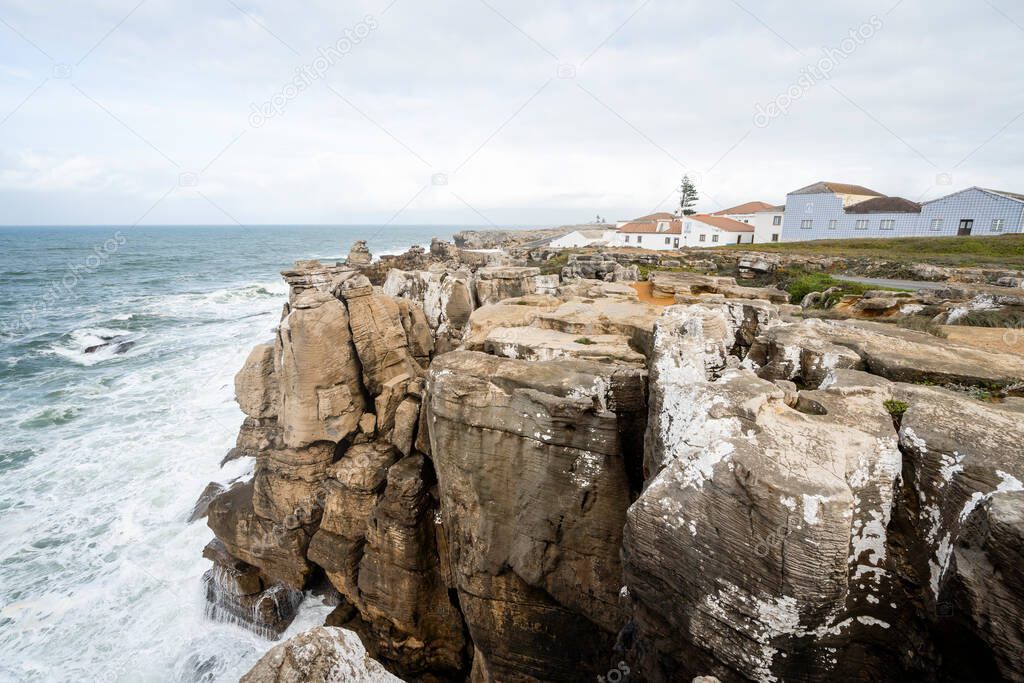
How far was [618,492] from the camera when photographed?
684 cm

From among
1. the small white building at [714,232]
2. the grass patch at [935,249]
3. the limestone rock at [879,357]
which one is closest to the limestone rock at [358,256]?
the limestone rock at [879,357]

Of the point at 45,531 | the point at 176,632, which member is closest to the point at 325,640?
the point at 176,632

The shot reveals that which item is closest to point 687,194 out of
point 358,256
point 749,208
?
point 749,208

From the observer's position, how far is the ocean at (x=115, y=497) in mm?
10648

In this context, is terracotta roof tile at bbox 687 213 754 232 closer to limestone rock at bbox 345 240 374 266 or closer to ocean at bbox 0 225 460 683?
limestone rock at bbox 345 240 374 266

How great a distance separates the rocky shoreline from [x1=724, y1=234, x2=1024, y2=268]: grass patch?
22438 millimetres

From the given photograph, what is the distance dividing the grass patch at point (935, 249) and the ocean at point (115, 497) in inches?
1393

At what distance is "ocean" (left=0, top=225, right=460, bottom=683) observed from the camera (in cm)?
1065

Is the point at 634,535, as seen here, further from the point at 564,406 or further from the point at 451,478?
the point at 451,478

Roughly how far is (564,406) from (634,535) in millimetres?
2680

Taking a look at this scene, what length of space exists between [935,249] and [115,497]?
4881 centimetres

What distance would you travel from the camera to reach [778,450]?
4.06 meters

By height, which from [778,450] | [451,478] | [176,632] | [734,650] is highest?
[778,450]

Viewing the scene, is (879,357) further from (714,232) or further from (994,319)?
(714,232)
